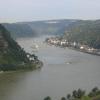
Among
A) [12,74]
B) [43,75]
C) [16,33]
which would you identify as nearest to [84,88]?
[43,75]

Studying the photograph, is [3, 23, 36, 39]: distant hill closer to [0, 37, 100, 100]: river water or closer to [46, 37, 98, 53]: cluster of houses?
[46, 37, 98, 53]: cluster of houses

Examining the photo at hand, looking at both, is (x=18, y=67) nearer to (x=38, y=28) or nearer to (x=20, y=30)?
(x=20, y=30)

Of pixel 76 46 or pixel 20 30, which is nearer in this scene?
pixel 76 46

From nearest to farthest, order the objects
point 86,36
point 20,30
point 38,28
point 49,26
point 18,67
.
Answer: point 18,67 < point 86,36 < point 20,30 < point 38,28 < point 49,26

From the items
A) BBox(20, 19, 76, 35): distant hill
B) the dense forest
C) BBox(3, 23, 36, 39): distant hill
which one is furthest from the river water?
BBox(20, 19, 76, 35): distant hill

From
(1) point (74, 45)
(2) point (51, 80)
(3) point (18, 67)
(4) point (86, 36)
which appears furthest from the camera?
(4) point (86, 36)

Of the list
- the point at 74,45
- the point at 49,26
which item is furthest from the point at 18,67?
the point at 49,26

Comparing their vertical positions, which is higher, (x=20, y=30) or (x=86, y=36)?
(x=86, y=36)
